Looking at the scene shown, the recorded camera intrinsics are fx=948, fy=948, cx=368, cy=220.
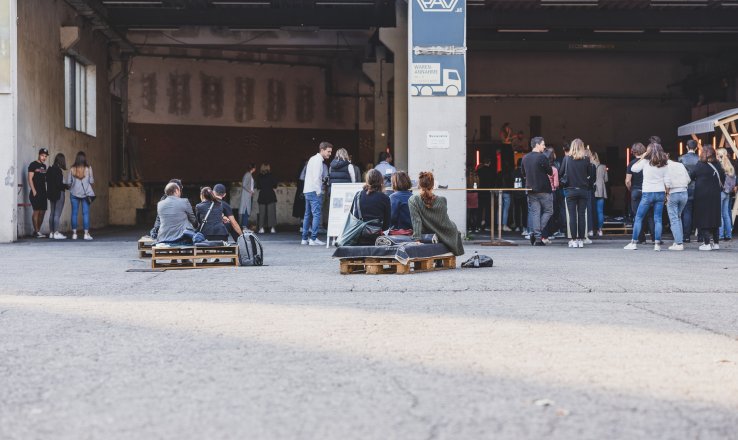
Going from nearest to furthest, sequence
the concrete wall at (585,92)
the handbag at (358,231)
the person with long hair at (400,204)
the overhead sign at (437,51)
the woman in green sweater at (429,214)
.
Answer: the woman in green sweater at (429,214), the handbag at (358,231), the person with long hair at (400,204), the overhead sign at (437,51), the concrete wall at (585,92)

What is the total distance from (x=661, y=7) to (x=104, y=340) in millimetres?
21559

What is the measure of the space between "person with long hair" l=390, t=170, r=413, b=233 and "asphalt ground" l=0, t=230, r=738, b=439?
86.2 inches

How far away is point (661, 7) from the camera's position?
24.8m

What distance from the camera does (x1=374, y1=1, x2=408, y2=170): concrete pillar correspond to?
24.5 metres

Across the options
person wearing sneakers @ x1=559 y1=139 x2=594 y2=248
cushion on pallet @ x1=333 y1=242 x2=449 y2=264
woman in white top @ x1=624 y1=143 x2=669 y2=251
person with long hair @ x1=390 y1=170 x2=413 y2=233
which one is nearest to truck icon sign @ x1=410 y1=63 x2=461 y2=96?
person wearing sneakers @ x1=559 y1=139 x2=594 y2=248

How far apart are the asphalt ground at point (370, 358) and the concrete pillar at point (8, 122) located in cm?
855

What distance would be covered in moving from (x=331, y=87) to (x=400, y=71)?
38.2ft

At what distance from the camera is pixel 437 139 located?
1994 cm

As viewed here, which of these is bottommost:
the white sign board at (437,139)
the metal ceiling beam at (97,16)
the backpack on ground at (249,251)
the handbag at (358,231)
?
the backpack on ground at (249,251)

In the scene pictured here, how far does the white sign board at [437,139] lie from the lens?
19922mm

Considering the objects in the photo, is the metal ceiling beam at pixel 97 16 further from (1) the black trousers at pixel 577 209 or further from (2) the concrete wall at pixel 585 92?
(1) the black trousers at pixel 577 209

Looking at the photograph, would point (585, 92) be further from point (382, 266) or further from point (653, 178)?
point (382, 266)

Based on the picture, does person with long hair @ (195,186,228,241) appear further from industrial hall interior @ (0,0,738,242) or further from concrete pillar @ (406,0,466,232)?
concrete pillar @ (406,0,466,232)

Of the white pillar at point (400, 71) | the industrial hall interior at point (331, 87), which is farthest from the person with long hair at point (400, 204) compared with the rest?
the white pillar at point (400, 71)
